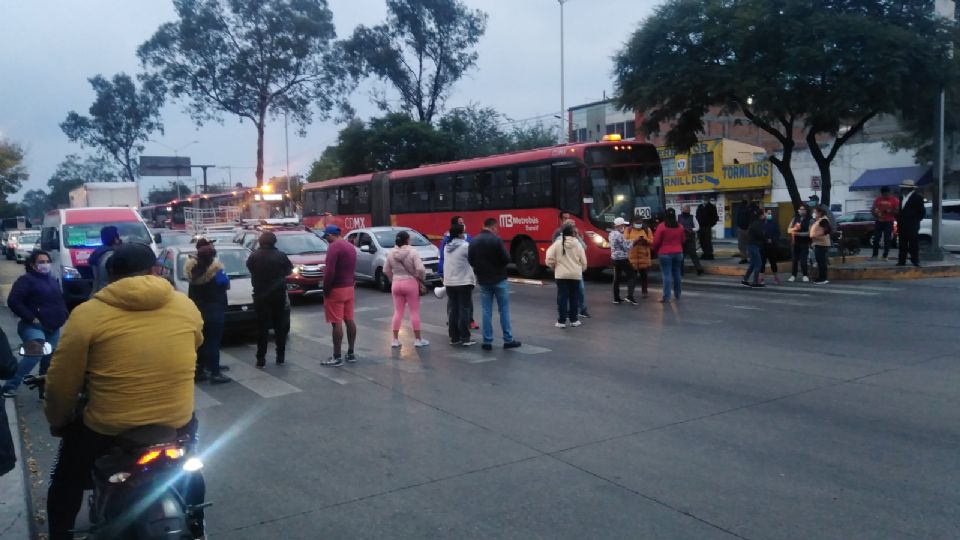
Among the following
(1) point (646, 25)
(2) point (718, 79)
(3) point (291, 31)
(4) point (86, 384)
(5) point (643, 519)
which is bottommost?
(5) point (643, 519)

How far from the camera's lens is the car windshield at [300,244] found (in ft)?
54.4

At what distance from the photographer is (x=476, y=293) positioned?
1652 centimetres

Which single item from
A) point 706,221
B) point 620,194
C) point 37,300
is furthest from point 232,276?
point 706,221

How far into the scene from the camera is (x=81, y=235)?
53.9 feet

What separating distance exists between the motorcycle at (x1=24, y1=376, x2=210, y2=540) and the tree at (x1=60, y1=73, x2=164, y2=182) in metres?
67.3

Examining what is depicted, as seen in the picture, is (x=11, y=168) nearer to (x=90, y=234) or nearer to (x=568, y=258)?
(x=90, y=234)

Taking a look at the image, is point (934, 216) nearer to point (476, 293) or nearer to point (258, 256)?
point (476, 293)

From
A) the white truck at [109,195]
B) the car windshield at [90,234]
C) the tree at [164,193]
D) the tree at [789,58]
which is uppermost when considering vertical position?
the tree at [164,193]

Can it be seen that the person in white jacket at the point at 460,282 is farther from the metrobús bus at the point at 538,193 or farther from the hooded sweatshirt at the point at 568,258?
the metrobús bus at the point at 538,193

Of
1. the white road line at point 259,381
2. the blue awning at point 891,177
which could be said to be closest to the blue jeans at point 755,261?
the white road line at point 259,381

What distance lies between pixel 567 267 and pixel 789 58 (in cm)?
962

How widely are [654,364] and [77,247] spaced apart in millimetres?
13115

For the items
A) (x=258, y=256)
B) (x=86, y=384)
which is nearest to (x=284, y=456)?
(x=86, y=384)

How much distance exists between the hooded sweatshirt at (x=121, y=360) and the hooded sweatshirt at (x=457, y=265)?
6758 mm
